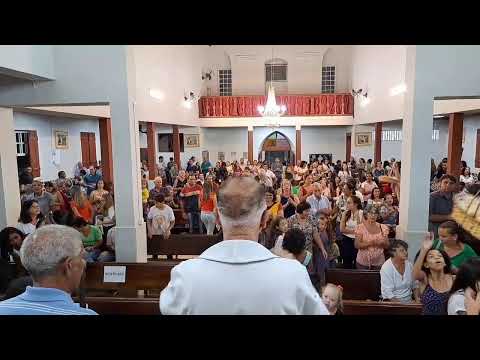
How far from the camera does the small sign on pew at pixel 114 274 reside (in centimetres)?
495

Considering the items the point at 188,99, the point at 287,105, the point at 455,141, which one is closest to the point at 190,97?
the point at 188,99

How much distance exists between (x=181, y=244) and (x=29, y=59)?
337cm

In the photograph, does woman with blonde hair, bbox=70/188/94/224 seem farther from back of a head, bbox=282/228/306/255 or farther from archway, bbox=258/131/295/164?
archway, bbox=258/131/295/164

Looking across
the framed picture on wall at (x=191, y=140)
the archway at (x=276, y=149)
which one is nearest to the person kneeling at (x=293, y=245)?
the framed picture on wall at (x=191, y=140)

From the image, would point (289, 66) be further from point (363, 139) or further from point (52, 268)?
point (52, 268)

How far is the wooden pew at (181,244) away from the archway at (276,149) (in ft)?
48.0

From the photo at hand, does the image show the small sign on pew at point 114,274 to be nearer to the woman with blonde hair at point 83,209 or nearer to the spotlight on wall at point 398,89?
the woman with blonde hair at point 83,209

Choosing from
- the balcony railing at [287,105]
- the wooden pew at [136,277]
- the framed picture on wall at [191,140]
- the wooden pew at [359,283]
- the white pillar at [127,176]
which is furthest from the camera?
the framed picture on wall at [191,140]
